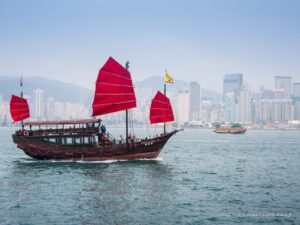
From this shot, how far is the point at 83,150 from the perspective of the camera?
152 ft

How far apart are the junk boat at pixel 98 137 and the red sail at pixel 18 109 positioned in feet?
8.25

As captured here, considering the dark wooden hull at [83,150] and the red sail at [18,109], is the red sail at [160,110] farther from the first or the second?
the red sail at [18,109]

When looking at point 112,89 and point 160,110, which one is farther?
point 160,110

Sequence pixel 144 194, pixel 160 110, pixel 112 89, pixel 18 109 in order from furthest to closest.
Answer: pixel 160 110 < pixel 18 109 < pixel 112 89 < pixel 144 194

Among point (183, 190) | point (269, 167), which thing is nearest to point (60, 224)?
point (183, 190)

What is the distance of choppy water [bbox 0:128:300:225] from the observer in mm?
25125

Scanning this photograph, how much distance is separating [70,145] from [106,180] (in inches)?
435

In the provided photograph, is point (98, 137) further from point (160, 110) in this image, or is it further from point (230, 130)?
point (230, 130)

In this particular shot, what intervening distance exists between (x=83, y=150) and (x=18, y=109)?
940 cm

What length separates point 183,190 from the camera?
3297 centimetres

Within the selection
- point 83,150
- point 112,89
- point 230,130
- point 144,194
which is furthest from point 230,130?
point 144,194

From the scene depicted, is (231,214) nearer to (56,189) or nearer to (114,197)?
(114,197)

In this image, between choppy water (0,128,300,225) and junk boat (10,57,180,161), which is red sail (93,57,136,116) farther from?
choppy water (0,128,300,225)

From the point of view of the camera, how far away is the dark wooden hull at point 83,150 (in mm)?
46094
